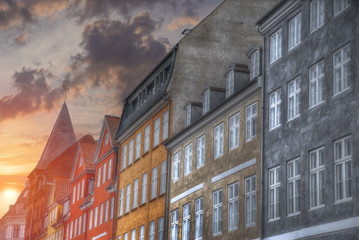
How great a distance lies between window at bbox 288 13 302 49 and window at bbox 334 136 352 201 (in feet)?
17.8

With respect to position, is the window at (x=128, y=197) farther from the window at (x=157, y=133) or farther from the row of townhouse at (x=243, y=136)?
the window at (x=157, y=133)

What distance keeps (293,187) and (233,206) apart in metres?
5.72

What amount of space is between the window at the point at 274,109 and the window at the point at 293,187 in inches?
88.8

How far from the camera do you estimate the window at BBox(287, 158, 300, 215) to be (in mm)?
24438

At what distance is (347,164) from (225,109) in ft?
36.3

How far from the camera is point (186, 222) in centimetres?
3572

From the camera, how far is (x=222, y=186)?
31.4 meters

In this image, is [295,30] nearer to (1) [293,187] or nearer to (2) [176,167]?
(1) [293,187]

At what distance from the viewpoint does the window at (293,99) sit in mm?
25266

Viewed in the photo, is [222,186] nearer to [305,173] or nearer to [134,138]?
[305,173]

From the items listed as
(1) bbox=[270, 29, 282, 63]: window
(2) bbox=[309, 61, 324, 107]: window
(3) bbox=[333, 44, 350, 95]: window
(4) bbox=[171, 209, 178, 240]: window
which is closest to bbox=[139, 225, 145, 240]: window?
(4) bbox=[171, 209, 178, 240]: window

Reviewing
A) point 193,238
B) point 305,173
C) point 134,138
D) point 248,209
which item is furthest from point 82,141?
point 305,173

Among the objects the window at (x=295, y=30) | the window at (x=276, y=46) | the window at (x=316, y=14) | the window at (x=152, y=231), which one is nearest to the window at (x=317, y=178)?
the window at (x=316, y=14)

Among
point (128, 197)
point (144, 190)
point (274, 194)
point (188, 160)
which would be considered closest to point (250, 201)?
point (274, 194)
